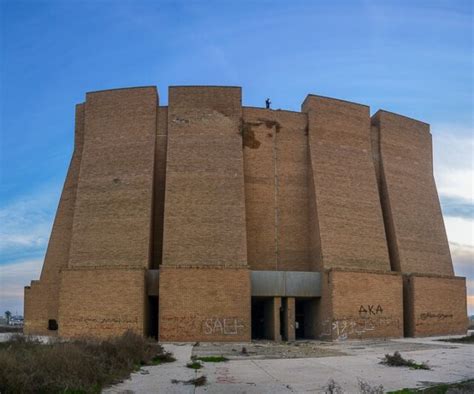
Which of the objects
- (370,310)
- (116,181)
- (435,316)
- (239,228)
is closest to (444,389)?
(370,310)

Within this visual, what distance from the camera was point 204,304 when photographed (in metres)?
24.0

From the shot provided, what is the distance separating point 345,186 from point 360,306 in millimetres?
6745

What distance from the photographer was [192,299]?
24.0 meters

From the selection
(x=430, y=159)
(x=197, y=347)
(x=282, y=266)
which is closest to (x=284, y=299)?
(x=282, y=266)

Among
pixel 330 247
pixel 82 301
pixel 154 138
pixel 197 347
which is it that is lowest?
pixel 197 347

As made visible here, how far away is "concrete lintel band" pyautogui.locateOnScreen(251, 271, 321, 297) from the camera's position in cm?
2569

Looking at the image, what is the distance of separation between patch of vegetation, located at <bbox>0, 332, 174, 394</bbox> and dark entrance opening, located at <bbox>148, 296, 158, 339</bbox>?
11.7 meters

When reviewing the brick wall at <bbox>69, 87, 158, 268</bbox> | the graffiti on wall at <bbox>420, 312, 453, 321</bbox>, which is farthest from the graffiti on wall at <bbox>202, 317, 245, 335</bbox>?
the graffiti on wall at <bbox>420, 312, 453, 321</bbox>

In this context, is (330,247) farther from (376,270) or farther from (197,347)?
(197,347)

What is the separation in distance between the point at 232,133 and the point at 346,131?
264 inches

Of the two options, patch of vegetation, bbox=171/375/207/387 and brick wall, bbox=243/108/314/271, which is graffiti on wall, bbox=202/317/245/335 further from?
patch of vegetation, bbox=171/375/207/387

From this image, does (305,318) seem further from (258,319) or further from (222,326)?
(222,326)

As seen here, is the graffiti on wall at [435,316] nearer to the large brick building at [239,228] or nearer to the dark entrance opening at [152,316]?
the large brick building at [239,228]

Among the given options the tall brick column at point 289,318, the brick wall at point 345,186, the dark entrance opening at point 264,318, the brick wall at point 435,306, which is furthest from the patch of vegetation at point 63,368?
the brick wall at point 435,306
